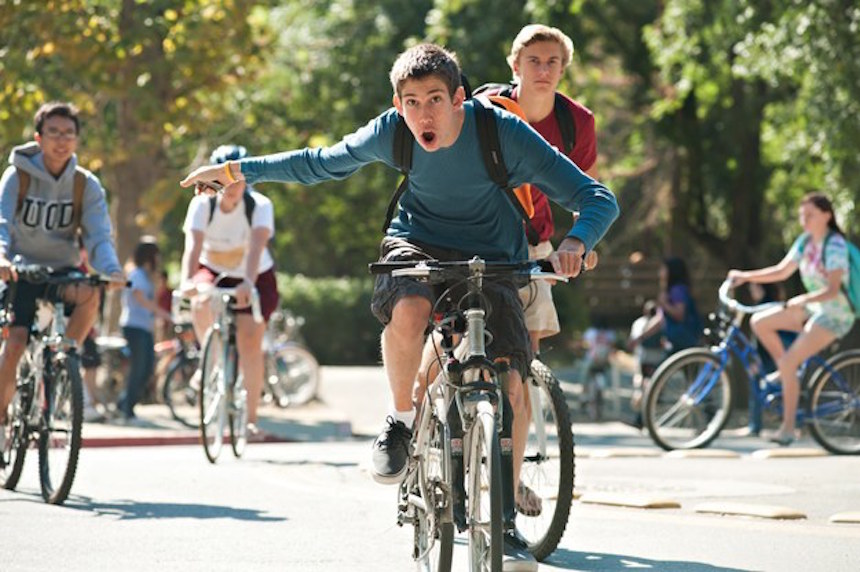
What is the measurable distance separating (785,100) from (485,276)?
20320 millimetres

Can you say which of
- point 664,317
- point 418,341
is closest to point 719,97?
point 664,317

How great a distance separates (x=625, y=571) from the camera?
Answer: 720 cm

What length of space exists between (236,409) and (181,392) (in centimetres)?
599

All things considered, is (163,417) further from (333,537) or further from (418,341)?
(418,341)

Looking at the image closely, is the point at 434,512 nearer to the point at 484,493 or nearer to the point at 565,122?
the point at 484,493

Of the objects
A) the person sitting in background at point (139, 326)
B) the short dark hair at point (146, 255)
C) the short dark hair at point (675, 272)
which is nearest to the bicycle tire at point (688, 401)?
the short dark hair at point (675, 272)

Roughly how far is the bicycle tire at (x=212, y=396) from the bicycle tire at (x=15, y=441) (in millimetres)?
1999

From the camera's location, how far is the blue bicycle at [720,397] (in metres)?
13.9

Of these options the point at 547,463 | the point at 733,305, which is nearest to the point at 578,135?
the point at 547,463

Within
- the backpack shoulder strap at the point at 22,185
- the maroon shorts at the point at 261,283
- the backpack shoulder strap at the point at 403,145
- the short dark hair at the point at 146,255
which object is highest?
the short dark hair at the point at 146,255

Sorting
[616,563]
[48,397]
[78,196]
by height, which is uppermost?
[78,196]

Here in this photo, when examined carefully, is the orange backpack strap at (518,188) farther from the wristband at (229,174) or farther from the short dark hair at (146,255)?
the short dark hair at (146,255)

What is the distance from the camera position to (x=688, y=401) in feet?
46.2

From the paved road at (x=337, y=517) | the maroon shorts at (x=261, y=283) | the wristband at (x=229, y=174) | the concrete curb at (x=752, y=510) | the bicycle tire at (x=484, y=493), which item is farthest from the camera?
the maroon shorts at (x=261, y=283)
